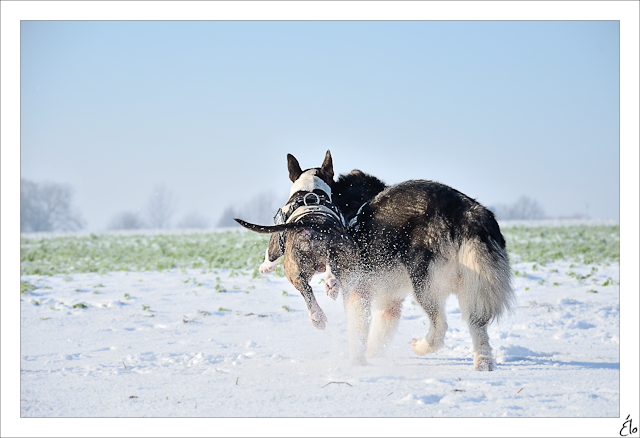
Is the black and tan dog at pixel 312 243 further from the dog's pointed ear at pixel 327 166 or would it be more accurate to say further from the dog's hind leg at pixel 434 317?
the dog's hind leg at pixel 434 317

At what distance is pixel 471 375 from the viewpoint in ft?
12.8

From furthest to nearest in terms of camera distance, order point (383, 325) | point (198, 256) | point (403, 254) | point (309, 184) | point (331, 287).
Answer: point (198, 256) → point (383, 325) → point (309, 184) → point (403, 254) → point (331, 287)

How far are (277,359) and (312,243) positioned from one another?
116 cm

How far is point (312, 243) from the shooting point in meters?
4.14

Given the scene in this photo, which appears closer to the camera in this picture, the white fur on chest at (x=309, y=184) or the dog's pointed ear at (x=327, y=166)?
the white fur on chest at (x=309, y=184)

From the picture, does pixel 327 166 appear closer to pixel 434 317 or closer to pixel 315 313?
pixel 315 313

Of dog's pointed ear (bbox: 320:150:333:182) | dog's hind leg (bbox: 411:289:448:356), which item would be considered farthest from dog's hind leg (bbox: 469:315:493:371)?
dog's pointed ear (bbox: 320:150:333:182)

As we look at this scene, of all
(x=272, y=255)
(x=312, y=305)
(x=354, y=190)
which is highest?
(x=354, y=190)

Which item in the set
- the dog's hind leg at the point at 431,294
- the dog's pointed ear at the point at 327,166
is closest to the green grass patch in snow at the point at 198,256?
the dog's pointed ear at the point at 327,166

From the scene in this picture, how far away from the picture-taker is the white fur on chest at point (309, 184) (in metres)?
4.70

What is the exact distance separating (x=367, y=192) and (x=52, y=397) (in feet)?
10.5

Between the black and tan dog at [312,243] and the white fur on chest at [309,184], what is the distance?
0.04 m

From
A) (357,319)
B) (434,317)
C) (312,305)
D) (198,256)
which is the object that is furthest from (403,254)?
(198,256)

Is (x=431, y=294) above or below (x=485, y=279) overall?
below
